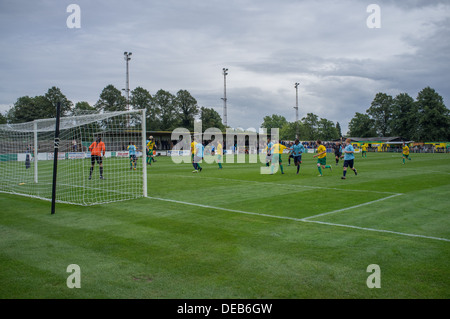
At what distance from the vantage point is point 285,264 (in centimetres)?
529

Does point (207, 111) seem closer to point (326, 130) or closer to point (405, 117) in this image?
point (326, 130)

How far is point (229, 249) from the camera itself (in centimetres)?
611

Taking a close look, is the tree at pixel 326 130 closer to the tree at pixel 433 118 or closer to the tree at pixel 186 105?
the tree at pixel 433 118

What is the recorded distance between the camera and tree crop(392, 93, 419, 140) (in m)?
96.5

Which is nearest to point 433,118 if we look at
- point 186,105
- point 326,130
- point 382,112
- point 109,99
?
point 382,112

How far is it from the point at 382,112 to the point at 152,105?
76281mm

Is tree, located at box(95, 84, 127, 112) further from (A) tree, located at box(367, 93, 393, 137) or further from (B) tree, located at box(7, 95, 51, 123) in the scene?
(A) tree, located at box(367, 93, 393, 137)

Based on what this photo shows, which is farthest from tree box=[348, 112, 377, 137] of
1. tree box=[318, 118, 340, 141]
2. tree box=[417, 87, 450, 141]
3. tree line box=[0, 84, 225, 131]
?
tree line box=[0, 84, 225, 131]

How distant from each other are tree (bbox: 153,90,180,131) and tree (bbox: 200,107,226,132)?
7726 mm

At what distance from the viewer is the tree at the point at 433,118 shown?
89375 mm
